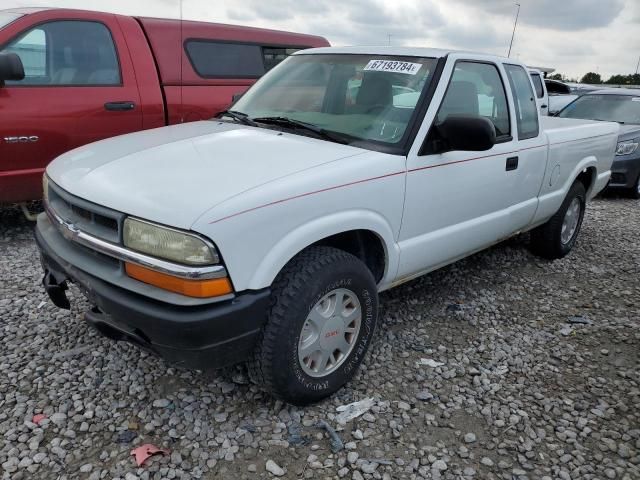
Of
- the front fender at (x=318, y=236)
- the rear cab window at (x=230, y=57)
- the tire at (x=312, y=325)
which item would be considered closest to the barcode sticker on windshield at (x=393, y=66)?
the front fender at (x=318, y=236)

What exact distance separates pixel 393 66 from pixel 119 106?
2790mm

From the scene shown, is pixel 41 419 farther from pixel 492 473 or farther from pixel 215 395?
pixel 492 473

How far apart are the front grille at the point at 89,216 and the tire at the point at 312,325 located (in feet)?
2.41

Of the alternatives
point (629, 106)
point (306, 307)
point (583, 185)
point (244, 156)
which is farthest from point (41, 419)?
point (629, 106)

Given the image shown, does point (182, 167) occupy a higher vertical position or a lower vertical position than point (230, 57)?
lower

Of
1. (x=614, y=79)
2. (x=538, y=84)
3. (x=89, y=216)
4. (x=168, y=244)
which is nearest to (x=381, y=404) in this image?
(x=168, y=244)

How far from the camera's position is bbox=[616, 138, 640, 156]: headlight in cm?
773

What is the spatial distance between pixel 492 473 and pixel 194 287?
153cm

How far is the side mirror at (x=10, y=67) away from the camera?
402 cm

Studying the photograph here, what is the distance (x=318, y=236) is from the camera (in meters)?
2.41

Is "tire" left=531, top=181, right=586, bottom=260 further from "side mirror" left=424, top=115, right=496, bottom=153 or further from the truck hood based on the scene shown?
the truck hood

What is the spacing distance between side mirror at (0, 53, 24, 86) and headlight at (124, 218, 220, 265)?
270cm

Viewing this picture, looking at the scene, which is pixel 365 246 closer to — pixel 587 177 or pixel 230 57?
pixel 587 177

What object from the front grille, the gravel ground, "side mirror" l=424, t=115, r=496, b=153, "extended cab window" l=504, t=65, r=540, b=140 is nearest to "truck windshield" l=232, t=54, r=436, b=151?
"side mirror" l=424, t=115, r=496, b=153
